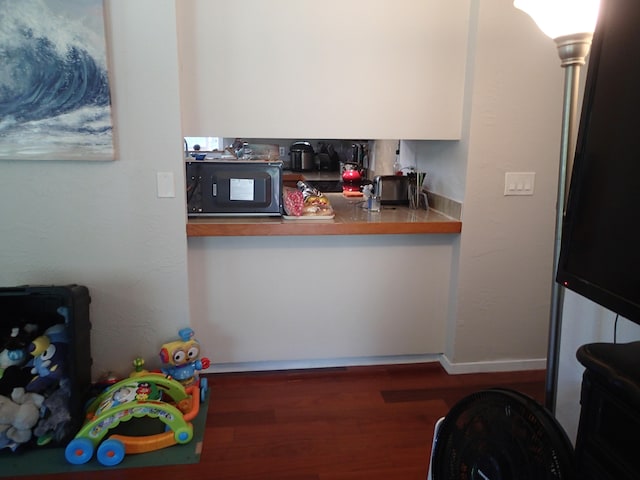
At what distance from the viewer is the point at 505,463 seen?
3.72 feet

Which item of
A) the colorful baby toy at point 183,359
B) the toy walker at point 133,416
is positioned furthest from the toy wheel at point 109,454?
the colorful baby toy at point 183,359

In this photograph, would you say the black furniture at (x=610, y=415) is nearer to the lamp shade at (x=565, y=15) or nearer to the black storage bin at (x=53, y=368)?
the lamp shade at (x=565, y=15)

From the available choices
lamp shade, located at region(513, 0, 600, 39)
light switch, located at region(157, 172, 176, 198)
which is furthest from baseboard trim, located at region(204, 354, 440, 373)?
lamp shade, located at region(513, 0, 600, 39)

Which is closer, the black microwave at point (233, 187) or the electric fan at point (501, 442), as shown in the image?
the electric fan at point (501, 442)

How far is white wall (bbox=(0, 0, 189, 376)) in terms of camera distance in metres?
2.13

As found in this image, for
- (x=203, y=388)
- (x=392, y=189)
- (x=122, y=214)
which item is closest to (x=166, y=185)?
(x=122, y=214)

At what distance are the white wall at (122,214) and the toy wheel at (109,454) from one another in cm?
54

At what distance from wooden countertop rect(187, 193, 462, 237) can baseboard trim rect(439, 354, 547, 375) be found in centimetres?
77

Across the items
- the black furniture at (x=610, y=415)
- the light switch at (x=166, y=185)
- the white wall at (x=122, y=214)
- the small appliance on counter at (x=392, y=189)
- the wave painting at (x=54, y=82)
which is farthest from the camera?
the small appliance on counter at (x=392, y=189)

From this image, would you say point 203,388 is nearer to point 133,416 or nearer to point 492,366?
point 133,416

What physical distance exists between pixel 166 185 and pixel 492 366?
2.01 m

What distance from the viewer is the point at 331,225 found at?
2.44 meters

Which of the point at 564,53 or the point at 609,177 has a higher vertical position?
the point at 564,53

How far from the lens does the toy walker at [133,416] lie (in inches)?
74.8
